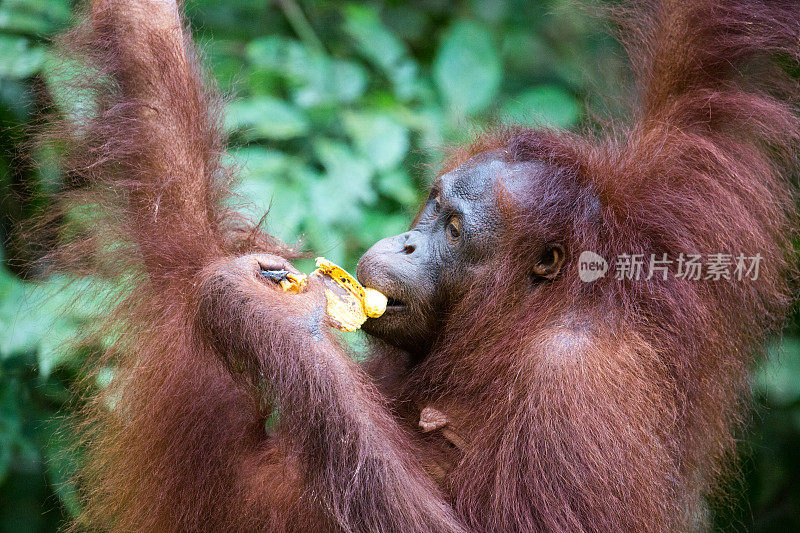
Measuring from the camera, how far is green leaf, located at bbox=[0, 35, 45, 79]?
280 centimetres

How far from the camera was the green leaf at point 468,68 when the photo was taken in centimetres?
358

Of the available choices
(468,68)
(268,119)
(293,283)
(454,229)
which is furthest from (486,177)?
(468,68)

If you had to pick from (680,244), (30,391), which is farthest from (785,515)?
(30,391)

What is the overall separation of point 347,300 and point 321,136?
5.61ft

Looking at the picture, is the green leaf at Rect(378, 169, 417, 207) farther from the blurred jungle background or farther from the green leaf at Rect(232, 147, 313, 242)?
the green leaf at Rect(232, 147, 313, 242)

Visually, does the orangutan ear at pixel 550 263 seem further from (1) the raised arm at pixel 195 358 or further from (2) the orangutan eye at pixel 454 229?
(1) the raised arm at pixel 195 358

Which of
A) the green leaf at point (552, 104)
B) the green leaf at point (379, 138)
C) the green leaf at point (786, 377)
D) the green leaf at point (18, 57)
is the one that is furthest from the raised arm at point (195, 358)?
the green leaf at point (786, 377)

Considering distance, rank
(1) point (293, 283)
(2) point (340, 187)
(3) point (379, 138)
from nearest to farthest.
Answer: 1. (1) point (293, 283)
2. (2) point (340, 187)
3. (3) point (379, 138)

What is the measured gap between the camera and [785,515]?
3602mm

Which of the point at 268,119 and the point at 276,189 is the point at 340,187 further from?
the point at 268,119

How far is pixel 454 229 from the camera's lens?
218 cm

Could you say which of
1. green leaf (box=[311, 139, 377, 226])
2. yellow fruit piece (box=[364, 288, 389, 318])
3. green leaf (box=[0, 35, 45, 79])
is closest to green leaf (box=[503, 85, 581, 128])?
green leaf (box=[311, 139, 377, 226])

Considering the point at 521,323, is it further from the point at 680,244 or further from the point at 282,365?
the point at 282,365

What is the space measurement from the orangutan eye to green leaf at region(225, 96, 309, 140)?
52.2 inches
